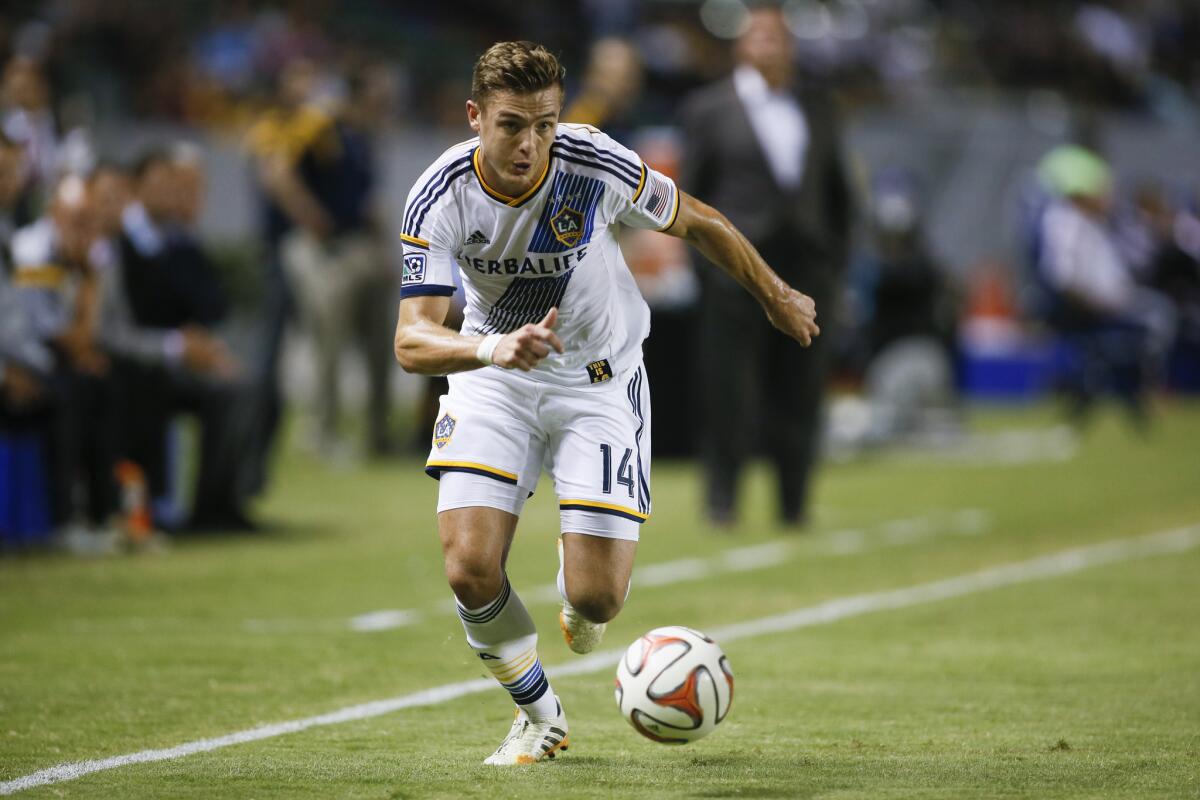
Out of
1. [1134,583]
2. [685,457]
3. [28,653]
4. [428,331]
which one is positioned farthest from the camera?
[685,457]

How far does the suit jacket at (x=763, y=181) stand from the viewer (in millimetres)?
11789

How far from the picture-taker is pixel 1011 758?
5.57 m

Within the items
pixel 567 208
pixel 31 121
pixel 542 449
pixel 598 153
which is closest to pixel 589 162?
pixel 598 153

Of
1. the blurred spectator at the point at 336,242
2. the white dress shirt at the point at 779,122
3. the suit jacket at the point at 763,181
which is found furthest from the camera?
the blurred spectator at the point at 336,242

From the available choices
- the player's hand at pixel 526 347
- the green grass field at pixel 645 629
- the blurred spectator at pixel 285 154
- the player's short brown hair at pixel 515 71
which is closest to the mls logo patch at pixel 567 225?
the player's short brown hair at pixel 515 71

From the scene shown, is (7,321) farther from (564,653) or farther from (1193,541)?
(1193,541)

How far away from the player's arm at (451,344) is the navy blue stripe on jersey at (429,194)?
9.6 inches

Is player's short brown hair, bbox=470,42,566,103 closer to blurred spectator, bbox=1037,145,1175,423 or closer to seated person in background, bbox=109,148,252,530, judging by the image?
seated person in background, bbox=109,148,252,530

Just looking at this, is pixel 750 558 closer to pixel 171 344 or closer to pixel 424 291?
pixel 171 344

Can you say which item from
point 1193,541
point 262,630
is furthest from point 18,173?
point 1193,541

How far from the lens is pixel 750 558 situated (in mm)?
10742

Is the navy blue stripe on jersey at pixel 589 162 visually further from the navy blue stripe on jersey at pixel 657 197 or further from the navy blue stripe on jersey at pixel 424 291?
the navy blue stripe on jersey at pixel 424 291

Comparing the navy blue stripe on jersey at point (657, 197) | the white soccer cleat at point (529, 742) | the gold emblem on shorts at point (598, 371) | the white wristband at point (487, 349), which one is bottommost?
the white soccer cleat at point (529, 742)

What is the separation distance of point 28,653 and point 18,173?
373 cm
